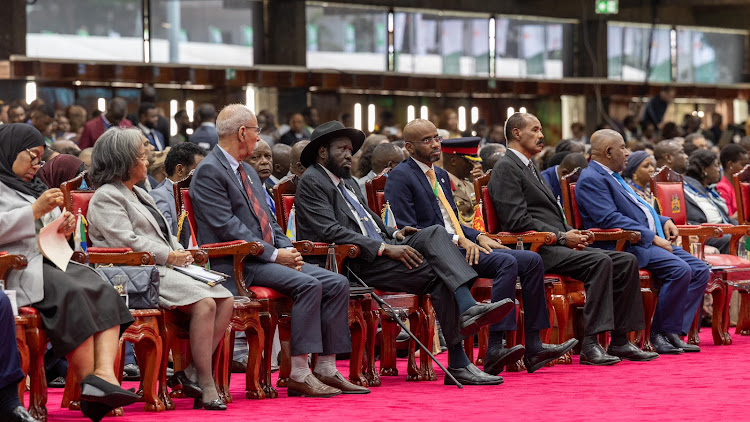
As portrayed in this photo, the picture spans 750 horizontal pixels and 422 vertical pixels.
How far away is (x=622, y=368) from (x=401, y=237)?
4.65 ft

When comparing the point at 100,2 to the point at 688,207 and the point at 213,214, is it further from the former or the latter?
the point at 213,214

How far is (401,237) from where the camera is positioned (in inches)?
270

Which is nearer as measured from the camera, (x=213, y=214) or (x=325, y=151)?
(x=213, y=214)

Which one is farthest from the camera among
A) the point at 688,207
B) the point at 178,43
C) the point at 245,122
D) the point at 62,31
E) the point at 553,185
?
the point at 178,43

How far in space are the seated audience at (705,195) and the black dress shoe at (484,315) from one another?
3.60 m

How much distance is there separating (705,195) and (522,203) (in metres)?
2.97

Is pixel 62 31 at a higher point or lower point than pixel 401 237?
higher

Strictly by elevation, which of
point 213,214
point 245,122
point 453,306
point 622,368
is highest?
point 245,122

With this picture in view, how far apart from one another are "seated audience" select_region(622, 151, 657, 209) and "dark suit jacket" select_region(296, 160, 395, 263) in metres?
2.81

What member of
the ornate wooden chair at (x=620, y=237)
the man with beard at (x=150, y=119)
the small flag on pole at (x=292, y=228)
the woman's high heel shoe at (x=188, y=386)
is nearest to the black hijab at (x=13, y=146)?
the woman's high heel shoe at (x=188, y=386)

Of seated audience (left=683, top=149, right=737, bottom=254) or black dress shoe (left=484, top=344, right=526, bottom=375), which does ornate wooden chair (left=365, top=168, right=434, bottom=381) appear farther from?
seated audience (left=683, top=149, right=737, bottom=254)

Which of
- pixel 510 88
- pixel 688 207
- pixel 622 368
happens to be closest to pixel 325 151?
pixel 622 368

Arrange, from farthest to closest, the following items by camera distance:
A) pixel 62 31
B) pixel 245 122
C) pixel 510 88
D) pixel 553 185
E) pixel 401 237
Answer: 1. pixel 510 88
2. pixel 62 31
3. pixel 553 185
4. pixel 401 237
5. pixel 245 122

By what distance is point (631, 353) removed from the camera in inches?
294
